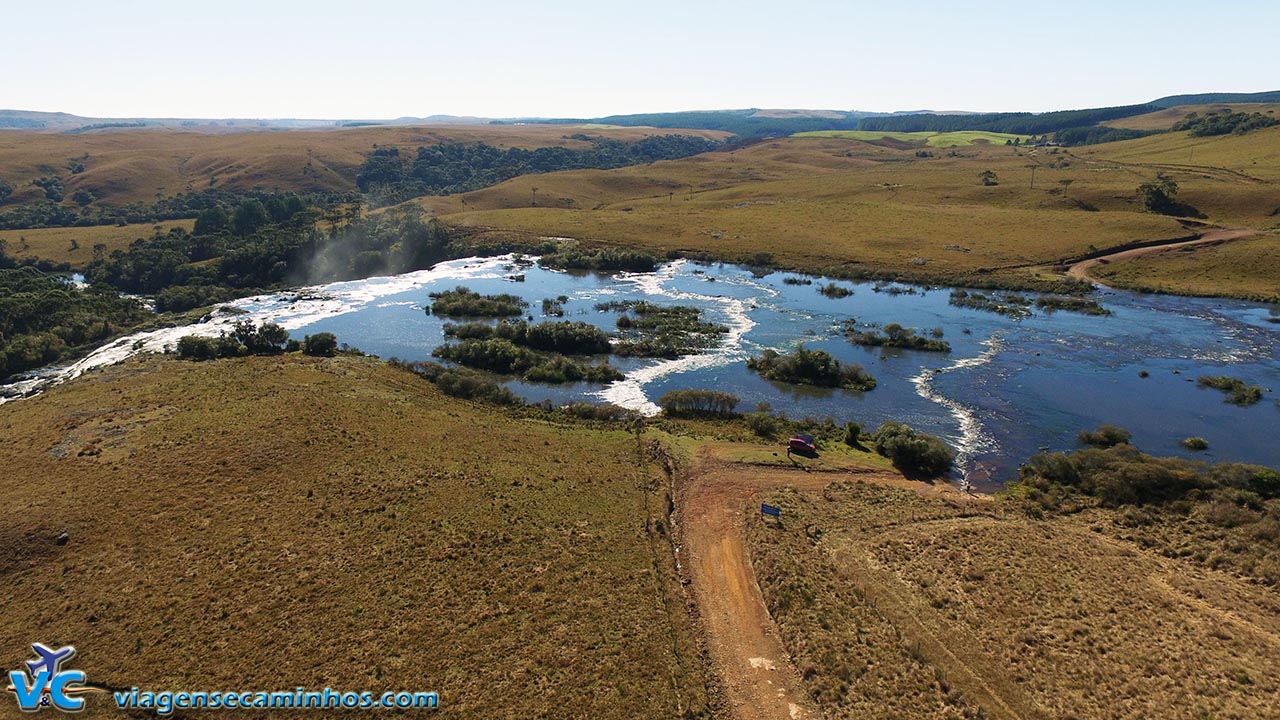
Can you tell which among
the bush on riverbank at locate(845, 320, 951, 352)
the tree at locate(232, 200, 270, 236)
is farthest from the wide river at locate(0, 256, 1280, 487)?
the tree at locate(232, 200, 270, 236)

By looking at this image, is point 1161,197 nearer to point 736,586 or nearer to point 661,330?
point 661,330

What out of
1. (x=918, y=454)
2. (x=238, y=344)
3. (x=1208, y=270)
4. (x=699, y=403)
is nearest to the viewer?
(x=918, y=454)

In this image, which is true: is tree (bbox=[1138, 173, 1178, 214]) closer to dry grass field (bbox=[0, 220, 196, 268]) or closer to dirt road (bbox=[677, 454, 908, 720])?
dirt road (bbox=[677, 454, 908, 720])

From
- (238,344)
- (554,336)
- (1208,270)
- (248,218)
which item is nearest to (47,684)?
(238,344)

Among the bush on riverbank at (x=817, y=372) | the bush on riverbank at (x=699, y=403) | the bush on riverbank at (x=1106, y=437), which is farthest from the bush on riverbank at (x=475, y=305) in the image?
the bush on riverbank at (x=1106, y=437)

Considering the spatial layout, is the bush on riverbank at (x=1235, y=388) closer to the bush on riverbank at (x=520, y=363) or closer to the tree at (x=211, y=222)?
the bush on riverbank at (x=520, y=363)

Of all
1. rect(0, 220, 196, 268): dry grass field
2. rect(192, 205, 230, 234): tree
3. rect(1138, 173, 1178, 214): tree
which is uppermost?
rect(1138, 173, 1178, 214): tree
